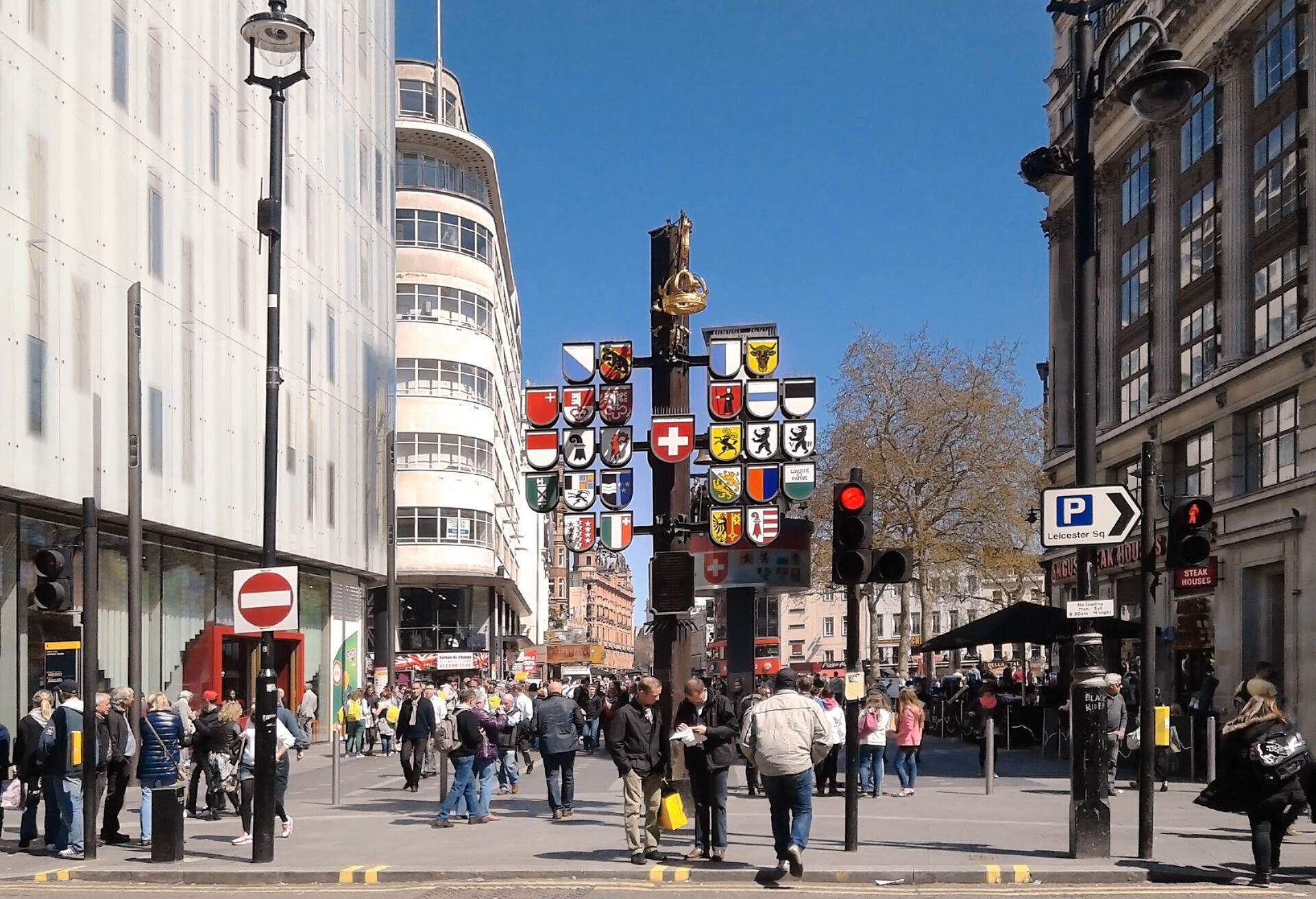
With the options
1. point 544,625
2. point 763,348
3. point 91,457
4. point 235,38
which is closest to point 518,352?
point 544,625

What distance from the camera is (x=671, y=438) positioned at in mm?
17297

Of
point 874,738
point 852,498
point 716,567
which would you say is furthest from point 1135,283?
point 852,498

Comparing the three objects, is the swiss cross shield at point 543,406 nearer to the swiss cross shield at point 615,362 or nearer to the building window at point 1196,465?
the swiss cross shield at point 615,362

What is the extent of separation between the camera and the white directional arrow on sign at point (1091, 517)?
13.3m

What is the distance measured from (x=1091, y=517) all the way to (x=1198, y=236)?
81.2 feet

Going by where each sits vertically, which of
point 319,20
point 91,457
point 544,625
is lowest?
point 544,625

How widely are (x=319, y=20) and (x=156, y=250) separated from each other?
12.3 metres

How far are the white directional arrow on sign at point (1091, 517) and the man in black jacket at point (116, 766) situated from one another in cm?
991

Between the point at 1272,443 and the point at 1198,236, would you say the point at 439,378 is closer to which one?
the point at 1198,236

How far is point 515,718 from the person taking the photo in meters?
22.9

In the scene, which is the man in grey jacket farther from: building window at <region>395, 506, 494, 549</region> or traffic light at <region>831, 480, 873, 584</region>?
building window at <region>395, 506, 494, 549</region>

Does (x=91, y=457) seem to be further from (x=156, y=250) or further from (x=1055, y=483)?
(x=1055, y=483)

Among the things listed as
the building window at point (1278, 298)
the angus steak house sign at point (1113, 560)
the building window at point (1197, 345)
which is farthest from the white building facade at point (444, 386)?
the building window at point (1278, 298)

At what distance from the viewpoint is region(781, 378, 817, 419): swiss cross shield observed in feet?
57.8
